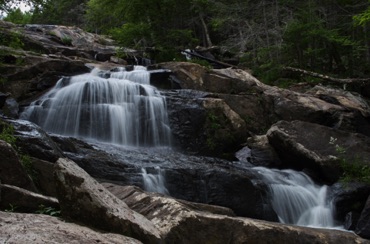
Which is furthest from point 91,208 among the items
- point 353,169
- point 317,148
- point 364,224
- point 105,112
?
point 105,112

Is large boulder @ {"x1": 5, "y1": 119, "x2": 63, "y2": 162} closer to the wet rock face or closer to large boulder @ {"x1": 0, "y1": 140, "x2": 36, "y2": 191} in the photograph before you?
large boulder @ {"x1": 0, "y1": 140, "x2": 36, "y2": 191}

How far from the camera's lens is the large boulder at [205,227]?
482cm

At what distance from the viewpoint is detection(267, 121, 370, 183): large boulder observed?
1046cm

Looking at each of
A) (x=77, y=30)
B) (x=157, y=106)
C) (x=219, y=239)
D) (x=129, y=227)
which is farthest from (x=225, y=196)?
(x=77, y=30)

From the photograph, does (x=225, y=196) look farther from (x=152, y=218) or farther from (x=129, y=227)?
(x=129, y=227)

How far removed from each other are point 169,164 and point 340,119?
7697 millimetres

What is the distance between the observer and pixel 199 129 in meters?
12.6

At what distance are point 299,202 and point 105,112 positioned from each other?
6.83 metres

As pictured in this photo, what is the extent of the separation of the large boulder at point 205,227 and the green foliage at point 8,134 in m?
2.17

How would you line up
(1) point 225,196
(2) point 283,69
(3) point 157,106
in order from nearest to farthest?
1. (1) point 225,196
2. (3) point 157,106
3. (2) point 283,69

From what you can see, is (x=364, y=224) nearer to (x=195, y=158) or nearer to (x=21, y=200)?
(x=195, y=158)

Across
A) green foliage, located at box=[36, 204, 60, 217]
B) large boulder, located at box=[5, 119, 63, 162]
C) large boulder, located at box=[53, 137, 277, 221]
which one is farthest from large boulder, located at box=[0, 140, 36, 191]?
large boulder, located at box=[53, 137, 277, 221]

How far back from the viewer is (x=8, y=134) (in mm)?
6461

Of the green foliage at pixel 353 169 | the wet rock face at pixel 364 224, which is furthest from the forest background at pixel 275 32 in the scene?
the wet rock face at pixel 364 224
